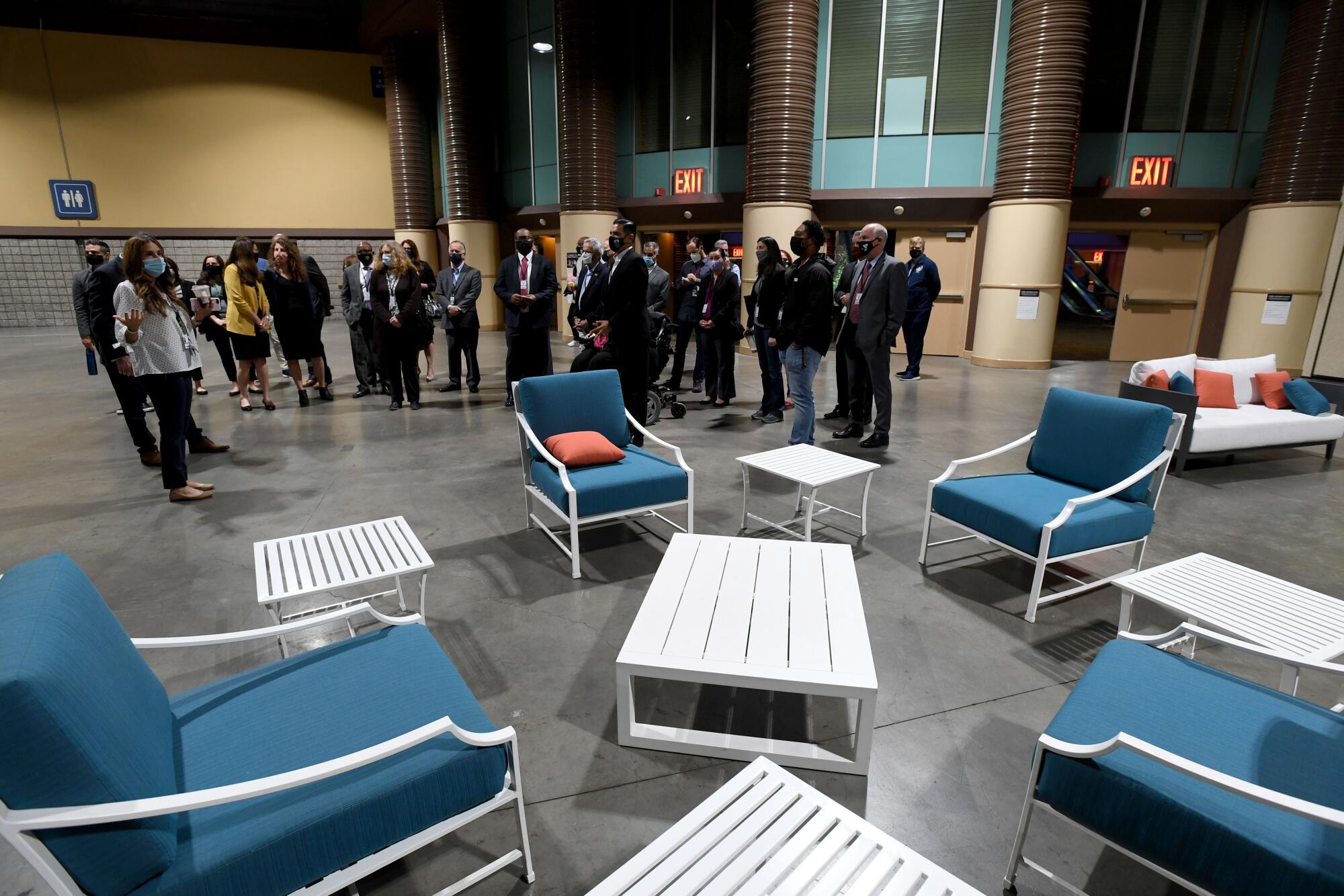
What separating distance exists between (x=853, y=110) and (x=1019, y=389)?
5.37 meters

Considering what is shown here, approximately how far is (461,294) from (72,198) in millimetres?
15038

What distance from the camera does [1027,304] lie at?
10.1 meters

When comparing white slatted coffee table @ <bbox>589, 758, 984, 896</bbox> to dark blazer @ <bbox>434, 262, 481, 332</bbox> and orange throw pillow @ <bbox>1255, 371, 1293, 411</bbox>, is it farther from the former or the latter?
dark blazer @ <bbox>434, 262, 481, 332</bbox>

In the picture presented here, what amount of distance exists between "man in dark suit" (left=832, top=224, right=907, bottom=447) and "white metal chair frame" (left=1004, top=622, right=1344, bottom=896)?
12.4ft

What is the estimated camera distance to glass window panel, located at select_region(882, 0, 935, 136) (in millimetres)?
10375

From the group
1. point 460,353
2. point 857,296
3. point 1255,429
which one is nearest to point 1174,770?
point 857,296

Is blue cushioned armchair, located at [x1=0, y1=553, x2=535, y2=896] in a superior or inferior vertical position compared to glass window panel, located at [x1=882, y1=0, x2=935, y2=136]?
inferior

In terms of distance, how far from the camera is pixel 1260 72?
32.1 feet

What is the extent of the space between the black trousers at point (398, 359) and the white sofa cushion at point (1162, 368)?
21.4ft

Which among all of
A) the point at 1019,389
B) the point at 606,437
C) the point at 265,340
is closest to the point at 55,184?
the point at 265,340

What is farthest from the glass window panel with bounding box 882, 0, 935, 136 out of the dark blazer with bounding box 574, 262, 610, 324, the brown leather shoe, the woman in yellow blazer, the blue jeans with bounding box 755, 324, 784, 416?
the brown leather shoe

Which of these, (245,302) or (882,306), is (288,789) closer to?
(882,306)

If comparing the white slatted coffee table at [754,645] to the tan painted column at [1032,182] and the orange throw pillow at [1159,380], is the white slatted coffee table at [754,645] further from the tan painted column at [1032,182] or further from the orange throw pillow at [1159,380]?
the tan painted column at [1032,182]

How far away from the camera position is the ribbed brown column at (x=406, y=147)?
1596 cm
